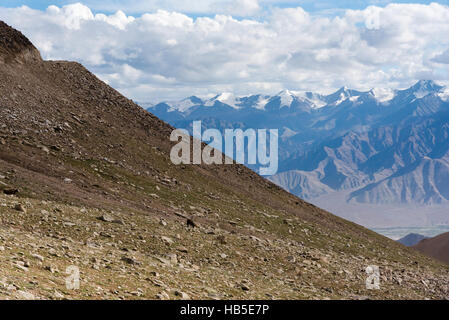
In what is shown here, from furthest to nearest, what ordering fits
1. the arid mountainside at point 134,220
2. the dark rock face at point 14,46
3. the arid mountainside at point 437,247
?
the arid mountainside at point 437,247
the dark rock face at point 14,46
the arid mountainside at point 134,220

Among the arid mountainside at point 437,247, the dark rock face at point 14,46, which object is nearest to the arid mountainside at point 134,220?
the dark rock face at point 14,46

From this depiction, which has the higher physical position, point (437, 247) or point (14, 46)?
point (14, 46)

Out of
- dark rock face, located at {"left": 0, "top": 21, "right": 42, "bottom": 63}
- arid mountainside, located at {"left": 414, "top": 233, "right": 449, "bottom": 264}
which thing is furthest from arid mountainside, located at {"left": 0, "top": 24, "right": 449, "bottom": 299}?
arid mountainside, located at {"left": 414, "top": 233, "right": 449, "bottom": 264}

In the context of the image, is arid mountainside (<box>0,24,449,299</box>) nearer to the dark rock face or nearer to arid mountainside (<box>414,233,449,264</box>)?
the dark rock face

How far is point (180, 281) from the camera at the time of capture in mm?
19953

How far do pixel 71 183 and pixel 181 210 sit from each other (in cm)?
862

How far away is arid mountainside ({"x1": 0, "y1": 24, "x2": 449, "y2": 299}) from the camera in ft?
62.4

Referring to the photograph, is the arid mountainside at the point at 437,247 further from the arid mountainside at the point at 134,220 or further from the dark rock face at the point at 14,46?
the dark rock face at the point at 14,46

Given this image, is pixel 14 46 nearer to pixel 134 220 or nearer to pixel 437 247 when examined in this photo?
pixel 134 220

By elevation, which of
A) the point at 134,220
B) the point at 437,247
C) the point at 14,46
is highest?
the point at 14,46

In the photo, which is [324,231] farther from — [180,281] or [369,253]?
[180,281]

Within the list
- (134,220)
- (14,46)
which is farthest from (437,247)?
(134,220)

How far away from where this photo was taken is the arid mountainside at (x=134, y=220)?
19.0m

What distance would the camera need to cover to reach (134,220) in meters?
29.0
